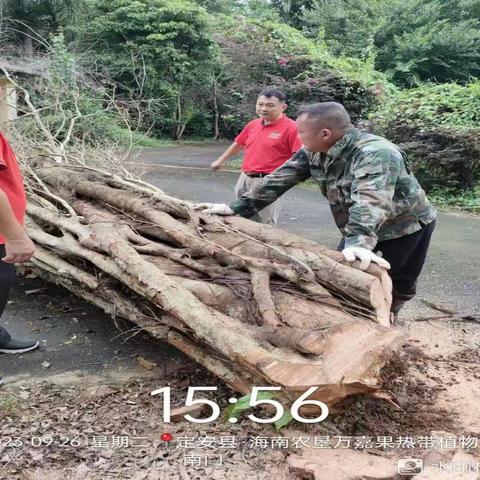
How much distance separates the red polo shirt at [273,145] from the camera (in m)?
4.67

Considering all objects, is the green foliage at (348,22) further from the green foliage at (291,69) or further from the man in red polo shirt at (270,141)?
the man in red polo shirt at (270,141)

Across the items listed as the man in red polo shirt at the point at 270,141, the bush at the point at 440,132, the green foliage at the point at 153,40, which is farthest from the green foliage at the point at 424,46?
the man in red polo shirt at the point at 270,141

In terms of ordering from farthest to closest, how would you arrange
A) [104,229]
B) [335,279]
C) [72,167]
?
1. [72,167]
2. [104,229]
3. [335,279]

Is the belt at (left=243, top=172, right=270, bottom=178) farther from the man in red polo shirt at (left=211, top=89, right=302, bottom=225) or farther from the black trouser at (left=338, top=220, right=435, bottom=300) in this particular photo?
the black trouser at (left=338, top=220, right=435, bottom=300)

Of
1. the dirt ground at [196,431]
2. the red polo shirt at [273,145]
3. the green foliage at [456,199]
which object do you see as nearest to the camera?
the dirt ground at [196,431]

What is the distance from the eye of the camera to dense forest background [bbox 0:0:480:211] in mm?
9328

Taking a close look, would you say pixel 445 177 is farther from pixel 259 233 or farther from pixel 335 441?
pixel 335 441

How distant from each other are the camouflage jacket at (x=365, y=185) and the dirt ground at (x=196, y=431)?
78 centimetres

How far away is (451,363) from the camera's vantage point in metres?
3.32

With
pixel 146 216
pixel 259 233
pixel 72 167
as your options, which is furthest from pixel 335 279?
pixel 72 167

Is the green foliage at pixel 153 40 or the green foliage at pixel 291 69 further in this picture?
the green foliage at pixel 153 40

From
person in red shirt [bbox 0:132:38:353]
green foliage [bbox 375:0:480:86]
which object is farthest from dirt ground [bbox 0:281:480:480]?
green foliage [bbox 375:0:480:86]

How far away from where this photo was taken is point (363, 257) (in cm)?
279

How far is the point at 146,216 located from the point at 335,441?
6.78 feet
